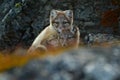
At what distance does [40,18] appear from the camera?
79.0ft

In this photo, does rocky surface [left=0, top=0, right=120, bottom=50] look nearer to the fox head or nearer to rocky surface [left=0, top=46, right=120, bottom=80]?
the fox head

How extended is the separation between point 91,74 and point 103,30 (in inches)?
678

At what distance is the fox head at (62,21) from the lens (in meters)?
16.9

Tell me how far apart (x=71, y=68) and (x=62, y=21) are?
35.0 feet

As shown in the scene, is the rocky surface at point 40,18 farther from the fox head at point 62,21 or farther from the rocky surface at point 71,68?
the rocky surface at point 71,68

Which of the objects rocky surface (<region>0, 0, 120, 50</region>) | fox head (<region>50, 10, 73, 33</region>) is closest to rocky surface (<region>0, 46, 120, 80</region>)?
fox head (<region>50, 10, 73, 33</region>)

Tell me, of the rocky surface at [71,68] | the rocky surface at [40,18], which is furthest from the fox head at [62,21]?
the rocky surface at [71,68]

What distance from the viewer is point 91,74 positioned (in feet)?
20.5

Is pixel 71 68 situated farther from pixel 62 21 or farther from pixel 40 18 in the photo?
pixel 40 18

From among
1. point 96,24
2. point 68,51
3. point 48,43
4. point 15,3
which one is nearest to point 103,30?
point 96,24

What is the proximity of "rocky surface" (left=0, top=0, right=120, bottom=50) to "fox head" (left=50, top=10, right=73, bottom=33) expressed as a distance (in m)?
5.73

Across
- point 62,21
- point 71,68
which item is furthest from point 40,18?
point 71,68

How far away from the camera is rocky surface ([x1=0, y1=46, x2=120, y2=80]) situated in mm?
6250

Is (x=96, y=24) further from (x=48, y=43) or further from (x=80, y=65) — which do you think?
(x=80, y=65)
